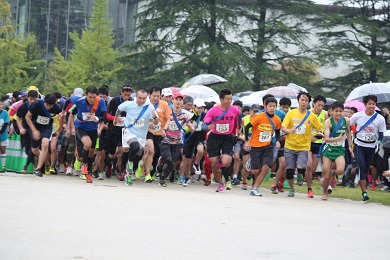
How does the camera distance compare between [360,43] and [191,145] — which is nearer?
[191,145]

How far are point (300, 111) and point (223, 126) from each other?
146 centimetres

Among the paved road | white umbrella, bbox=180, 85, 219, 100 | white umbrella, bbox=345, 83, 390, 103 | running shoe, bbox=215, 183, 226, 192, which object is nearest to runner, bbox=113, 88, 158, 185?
the paved road

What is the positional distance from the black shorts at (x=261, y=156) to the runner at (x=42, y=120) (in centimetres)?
415

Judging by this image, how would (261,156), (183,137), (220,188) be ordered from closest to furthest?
1. (261,156)
2. (220,188)
3. (183,137)

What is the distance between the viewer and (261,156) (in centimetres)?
1612

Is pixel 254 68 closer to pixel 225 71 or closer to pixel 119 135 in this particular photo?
pixel 225 71

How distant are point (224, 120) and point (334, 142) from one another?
207 cm

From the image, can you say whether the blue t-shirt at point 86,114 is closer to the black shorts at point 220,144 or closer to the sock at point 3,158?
the black shorts at point 220,144

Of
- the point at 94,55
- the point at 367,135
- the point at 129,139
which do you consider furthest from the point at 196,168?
the point at 94,55

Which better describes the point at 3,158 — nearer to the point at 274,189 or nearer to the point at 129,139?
the point at 129,139

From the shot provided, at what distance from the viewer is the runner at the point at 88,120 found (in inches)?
664

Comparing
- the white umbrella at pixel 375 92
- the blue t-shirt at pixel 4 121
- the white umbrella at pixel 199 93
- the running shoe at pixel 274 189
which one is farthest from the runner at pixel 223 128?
the white umbrella at pixel 199 93

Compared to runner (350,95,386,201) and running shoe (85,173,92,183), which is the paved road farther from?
running shoe (85,173,92,183)

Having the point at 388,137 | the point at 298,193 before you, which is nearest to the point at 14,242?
the point at 298,193
